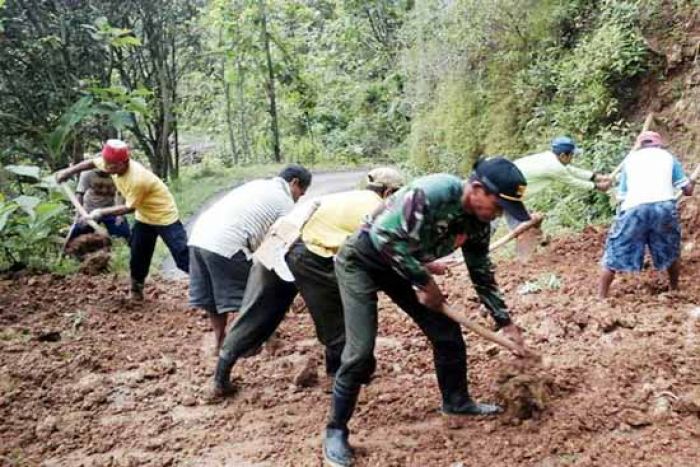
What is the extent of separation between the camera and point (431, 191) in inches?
128

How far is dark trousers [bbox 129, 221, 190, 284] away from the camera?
626 cm

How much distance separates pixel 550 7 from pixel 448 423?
8278 millimetres

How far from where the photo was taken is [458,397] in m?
3.96

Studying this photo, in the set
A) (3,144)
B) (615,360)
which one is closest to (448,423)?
(615,360)

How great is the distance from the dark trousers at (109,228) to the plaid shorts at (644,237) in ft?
17.3

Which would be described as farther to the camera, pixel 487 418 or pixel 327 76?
pixel 327 76

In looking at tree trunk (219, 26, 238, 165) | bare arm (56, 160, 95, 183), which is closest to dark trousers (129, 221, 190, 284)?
bare arm (56, 160, 95, 183)

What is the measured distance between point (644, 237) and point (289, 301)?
3026mm

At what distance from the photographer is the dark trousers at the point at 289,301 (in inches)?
159

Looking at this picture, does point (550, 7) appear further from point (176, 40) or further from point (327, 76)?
point (327, 76)

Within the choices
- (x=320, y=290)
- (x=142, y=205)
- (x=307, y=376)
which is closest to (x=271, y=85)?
(x=142, y=205)

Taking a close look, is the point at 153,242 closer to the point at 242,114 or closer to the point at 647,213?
the point at 647,213

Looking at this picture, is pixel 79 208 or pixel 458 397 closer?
pixel 458 397

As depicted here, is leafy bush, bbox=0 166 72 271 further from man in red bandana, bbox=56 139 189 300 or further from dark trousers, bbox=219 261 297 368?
dark trousers, bbox=219 261 297 368
